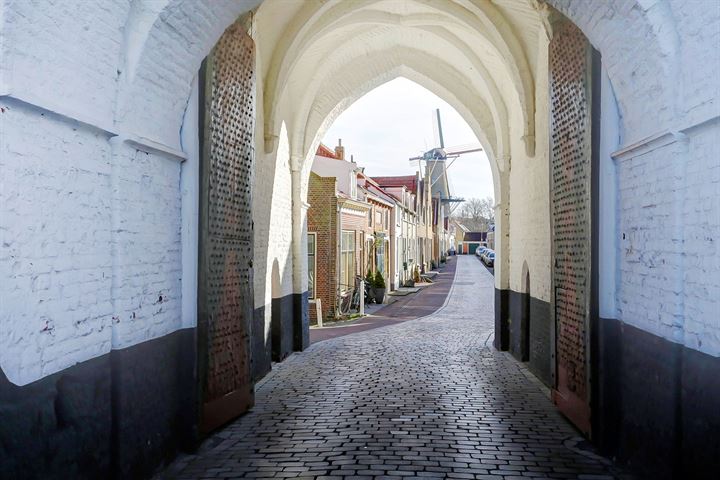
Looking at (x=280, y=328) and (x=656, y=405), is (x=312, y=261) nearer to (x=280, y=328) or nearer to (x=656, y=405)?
(x=280, y=328)

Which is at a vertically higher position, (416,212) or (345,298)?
(416,212)

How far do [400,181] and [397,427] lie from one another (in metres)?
37.4

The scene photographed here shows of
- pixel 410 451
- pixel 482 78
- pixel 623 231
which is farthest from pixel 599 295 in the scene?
pixel 482 78

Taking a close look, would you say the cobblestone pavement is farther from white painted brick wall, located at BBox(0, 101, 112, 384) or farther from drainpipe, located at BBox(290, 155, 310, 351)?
white painted brick wall, located at BBox(0, 101, 112, 384)

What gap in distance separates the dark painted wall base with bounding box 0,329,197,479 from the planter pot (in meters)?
17.7

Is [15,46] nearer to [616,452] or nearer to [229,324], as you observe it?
[229,324]

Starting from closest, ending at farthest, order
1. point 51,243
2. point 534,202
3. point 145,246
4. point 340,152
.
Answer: point 51,243
point 145,246
point 534,202
point 340,152

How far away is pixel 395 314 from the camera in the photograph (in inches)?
786

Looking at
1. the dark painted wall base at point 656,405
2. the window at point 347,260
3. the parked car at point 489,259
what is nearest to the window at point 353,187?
the window at point 347,260

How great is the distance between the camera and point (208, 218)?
19.2 feet

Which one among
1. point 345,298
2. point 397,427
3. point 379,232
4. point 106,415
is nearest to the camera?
point 106,415

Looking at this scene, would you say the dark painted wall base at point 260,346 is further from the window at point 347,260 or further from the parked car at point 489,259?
the parked car at point 489,259

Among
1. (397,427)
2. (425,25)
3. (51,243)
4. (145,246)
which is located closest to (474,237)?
(425,25)

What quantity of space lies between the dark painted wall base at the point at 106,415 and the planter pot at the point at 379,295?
17.7 m
